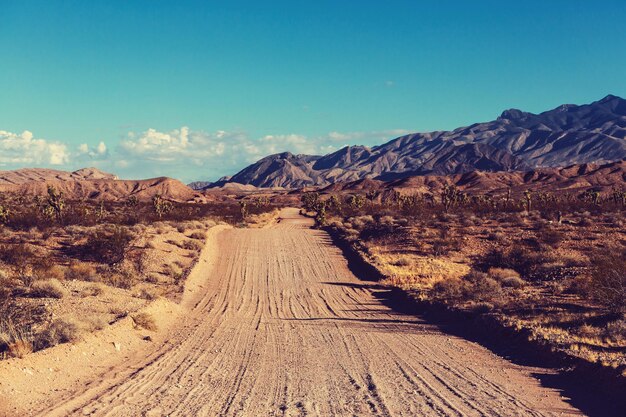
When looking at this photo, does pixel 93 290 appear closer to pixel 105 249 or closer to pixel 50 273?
pixel 50 273

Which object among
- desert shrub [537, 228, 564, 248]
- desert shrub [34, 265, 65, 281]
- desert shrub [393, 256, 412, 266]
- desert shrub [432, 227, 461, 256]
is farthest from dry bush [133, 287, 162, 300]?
desert shrub [537, 228, 564, 248]

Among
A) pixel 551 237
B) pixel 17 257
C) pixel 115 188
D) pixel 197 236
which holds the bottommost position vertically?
pixel 197 236

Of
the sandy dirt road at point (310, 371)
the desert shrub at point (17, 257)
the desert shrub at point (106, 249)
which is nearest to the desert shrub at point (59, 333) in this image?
the sandy dirt road at point (310, 371)

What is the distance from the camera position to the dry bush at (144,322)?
1233 centimetres

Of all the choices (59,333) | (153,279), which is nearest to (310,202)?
(153,279)

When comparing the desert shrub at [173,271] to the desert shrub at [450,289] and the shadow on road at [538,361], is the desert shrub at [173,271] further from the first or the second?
the desert shrub at [450,289]

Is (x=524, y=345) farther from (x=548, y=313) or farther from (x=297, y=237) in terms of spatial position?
(x=297, y=237)

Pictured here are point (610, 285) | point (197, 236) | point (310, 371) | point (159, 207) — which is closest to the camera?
point (310, 371)

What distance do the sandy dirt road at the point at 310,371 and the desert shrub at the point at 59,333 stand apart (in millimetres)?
1331

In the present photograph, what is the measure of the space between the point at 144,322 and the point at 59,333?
251 cm

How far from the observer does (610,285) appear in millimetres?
13797

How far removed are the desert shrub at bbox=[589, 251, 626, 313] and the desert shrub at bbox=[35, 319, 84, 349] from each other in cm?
1315

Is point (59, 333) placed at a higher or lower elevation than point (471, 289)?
higher

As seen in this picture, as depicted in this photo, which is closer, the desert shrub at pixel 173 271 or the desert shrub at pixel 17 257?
the desert shrub at pixel 17 257
